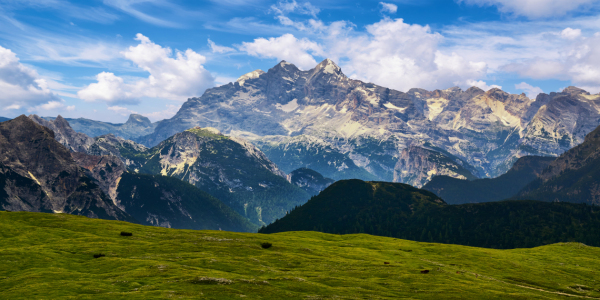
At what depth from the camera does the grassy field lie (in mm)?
68938

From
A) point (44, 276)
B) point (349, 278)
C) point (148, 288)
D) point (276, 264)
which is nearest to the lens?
point (148, 288)

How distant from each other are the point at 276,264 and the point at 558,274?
80.0 m

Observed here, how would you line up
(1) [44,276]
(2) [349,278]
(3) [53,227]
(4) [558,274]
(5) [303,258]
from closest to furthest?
(1) [44,276] → (2) [349,278] → (5) [303,258] → (4) [558,274] → (3) [53,227]

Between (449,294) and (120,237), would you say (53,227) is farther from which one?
(449,294)

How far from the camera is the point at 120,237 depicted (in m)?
115

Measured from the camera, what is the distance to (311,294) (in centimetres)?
6981

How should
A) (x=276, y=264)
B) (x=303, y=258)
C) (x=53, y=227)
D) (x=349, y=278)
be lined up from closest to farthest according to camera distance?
1. (x=349, y=278)
2. (x=276, y=264)
3. (x=303, y=258)
4. (x=53, y=227)

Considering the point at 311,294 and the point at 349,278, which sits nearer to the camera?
the point at 311,294

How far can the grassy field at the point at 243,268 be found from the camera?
68.9 metres

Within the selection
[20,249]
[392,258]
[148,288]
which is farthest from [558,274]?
[20,249]

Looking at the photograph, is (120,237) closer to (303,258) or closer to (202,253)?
(202,253)

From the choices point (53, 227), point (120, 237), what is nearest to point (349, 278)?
point (120, 237)

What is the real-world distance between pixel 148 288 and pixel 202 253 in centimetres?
3173

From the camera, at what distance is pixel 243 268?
86.5 metres
